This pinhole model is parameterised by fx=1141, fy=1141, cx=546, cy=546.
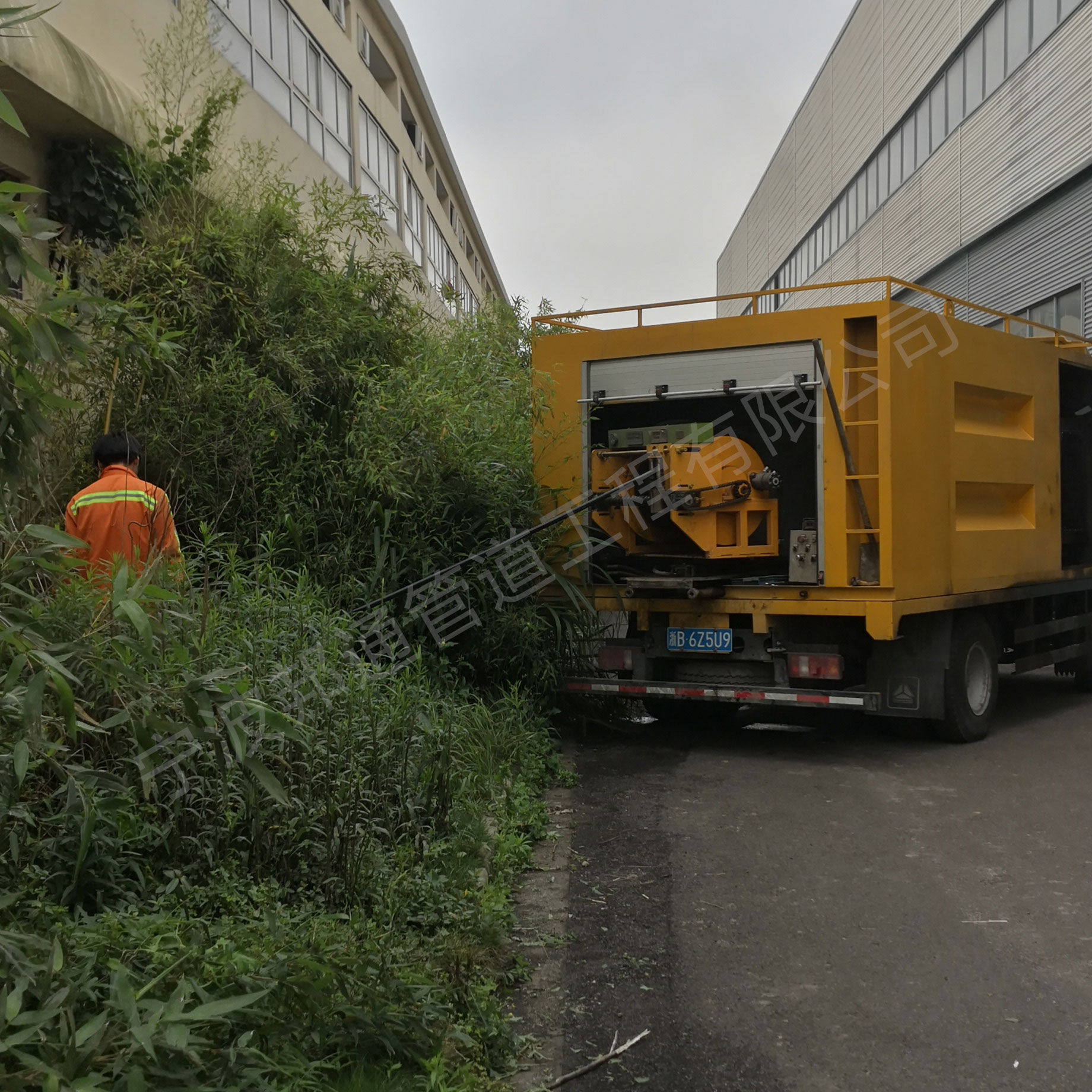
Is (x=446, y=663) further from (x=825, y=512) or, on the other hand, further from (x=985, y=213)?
(x=985, y=213)

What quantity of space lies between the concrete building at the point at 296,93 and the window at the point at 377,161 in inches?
1.9

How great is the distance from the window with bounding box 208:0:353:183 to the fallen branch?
32.5ft

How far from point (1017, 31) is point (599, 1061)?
71.1 ft

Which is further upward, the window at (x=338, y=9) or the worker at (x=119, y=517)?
the window at (x=338, y=9)

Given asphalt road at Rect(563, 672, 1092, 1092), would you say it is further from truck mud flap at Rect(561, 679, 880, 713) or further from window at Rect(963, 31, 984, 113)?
window at Rect(963, 31, 984, 113)

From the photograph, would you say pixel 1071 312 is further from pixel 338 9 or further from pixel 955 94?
pixel 338 9

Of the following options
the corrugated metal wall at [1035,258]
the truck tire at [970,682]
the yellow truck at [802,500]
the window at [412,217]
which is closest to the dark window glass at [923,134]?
the corrugated metal wall at [1035,258]

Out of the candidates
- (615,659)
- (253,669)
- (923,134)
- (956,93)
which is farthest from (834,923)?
(923,134)

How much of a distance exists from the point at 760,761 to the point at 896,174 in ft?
77.6

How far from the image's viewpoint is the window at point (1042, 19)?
1877 centimetres

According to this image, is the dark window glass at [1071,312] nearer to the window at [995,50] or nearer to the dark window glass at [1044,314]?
the dark window glass at [1044,314]

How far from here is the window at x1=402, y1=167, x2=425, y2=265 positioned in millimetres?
25938

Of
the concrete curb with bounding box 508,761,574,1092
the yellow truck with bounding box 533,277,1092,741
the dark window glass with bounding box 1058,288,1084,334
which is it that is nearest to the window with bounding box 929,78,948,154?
the dark window glass with bounding box 1058,288,1084,334

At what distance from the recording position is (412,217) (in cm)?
2770
